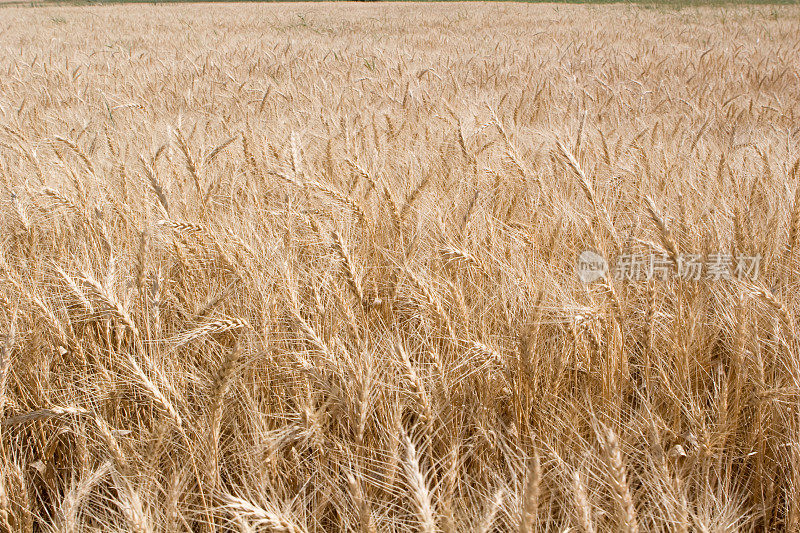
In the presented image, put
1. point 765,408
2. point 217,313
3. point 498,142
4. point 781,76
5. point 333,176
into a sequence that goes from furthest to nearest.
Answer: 1. point 781,76
2. point 498,142
3. point 333,176
4. point 217,313
5. point 765,408

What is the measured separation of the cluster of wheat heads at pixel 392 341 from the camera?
3.13 ft

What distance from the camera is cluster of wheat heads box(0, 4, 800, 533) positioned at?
0.95 meters

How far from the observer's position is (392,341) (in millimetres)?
1180

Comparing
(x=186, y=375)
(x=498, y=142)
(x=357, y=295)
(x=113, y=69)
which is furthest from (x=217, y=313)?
(x=113, y=69)

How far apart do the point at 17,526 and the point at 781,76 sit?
5541mm

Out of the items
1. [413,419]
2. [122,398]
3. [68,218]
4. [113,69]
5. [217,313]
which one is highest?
[113,69]

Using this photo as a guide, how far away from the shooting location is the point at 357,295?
1.39 m

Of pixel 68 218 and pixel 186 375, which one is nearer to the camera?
pixel 186 375

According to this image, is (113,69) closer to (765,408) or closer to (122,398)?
(122,398)

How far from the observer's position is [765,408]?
110 cm

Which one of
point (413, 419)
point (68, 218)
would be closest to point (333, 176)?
point (68, 218)

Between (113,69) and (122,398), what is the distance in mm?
5025

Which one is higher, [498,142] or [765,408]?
[498,142]

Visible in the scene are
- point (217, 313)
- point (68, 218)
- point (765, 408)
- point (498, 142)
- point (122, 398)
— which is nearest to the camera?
point (765, 408)
